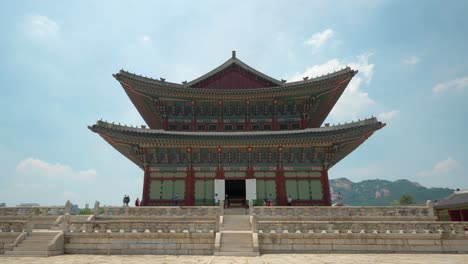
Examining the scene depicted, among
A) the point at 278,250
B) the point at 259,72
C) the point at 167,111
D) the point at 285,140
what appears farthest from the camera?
the point at 259,72

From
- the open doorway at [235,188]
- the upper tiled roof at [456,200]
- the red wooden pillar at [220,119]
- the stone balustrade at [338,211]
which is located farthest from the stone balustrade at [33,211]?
the upper tiled roof at [456,200]

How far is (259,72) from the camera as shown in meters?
29.8

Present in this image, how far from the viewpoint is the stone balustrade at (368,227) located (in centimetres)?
1502

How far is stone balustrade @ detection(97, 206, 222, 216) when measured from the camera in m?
18.9

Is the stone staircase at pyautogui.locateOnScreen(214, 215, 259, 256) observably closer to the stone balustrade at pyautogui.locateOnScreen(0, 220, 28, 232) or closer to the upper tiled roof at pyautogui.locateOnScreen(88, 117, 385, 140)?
the upper tiled roof at pyautogui.locateOnScreen(88, 117, 385, 140)

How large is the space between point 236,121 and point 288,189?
318 inches

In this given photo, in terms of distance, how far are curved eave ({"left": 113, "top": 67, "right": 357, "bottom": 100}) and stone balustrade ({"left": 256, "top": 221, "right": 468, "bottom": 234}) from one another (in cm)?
1393

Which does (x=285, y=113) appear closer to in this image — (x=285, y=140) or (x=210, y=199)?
(x=285, y=140)

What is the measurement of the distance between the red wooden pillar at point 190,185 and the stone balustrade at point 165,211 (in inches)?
220

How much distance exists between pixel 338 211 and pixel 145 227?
12001 millimetres

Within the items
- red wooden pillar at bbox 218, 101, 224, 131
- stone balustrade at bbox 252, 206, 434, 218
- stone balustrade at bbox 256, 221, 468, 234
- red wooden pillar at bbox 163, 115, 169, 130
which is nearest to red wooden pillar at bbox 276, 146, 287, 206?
stone balustrade at bbox 252, 206, 434, 218

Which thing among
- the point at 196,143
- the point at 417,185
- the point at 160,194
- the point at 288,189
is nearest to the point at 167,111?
the point at 196,143

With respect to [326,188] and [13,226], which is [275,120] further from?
[13,226]

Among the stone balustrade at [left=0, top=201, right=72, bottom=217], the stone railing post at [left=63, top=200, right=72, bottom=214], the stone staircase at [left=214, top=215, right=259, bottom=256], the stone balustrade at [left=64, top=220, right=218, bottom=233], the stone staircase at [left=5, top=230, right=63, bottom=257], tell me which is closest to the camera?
the stone staircase at [left=214, top=215, right=259, bottom=256]
